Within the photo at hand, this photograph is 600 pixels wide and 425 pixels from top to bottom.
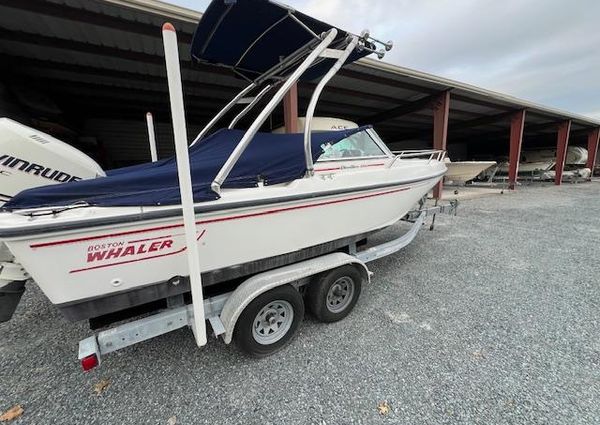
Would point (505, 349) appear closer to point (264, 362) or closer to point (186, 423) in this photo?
point (264, 362)

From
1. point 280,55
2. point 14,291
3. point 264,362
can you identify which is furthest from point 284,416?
point 280,55

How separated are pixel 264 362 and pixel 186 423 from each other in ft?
2.08

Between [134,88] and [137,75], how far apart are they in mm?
1203

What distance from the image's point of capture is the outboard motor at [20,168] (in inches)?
68.2

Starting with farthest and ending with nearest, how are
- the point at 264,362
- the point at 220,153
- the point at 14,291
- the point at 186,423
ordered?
the point at 220,153 → the point at 264,362 → the point at 14,291 → the point at 186,423

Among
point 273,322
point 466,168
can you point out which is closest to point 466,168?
point 466,168

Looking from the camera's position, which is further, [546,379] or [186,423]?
[546,379]

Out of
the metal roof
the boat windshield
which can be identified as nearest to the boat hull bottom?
Result: the boat windshield

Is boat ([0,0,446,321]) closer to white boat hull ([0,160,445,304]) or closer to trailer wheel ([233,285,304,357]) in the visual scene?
white boat hull ([0,160,445,304])

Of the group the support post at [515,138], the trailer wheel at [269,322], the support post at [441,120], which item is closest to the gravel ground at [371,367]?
the trailer wheel at [269,322]

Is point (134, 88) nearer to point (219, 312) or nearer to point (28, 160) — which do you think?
point (28, 160)

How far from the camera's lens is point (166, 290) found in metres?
1.84

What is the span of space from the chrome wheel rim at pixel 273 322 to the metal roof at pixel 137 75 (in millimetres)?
4456

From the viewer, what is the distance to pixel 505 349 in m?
2.10
